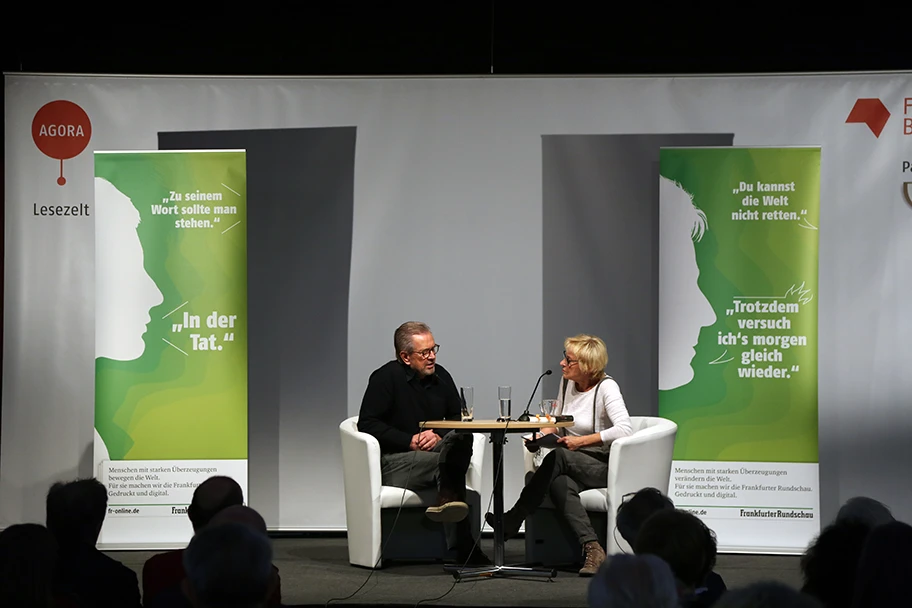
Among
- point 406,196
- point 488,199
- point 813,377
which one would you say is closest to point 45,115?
point 406,196

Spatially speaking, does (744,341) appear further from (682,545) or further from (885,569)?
(885,569)

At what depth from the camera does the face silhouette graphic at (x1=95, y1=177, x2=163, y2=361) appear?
19.3 feet

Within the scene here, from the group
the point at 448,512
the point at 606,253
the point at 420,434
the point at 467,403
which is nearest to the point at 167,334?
the point at 420,434

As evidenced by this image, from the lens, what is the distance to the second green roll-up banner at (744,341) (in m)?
5.81

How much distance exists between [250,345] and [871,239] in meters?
3.44

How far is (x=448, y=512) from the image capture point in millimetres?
4973

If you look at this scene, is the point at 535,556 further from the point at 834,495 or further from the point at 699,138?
the point at 699,138

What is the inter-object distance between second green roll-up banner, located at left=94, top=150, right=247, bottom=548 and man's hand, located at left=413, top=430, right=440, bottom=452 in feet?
3.95

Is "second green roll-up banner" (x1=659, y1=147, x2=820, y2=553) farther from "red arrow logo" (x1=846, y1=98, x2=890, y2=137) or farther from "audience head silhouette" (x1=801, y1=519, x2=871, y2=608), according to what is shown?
"audience head silhouette" (x1=801, y1=519, x2=871, y2=608)

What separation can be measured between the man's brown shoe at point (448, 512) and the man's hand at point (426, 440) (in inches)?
11.9

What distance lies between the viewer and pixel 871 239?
5.88 m

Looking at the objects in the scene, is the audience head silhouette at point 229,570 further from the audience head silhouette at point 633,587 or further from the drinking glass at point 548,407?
the drinking glass at point 548,407

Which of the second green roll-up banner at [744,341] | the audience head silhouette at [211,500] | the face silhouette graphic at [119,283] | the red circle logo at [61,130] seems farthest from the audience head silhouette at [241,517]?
the red circle logo at [61,130]

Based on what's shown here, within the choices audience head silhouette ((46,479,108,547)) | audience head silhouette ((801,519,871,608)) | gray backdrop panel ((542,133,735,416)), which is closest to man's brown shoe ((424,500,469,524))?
gray backdrop panel ((542,133,735,416))
